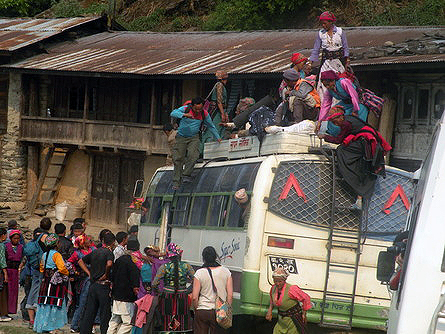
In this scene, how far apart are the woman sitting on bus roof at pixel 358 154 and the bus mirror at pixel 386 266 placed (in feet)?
10.2

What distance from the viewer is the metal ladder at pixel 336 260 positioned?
36.7 feet

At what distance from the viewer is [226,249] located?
12.4 meters

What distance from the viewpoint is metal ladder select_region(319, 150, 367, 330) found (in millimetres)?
11180

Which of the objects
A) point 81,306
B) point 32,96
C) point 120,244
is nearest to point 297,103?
point 120,244

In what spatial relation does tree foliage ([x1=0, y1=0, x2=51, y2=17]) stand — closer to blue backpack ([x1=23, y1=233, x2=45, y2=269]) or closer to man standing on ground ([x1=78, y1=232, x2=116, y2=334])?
blue backpack ([x1=23, y1=233, x2=45, y2=269])

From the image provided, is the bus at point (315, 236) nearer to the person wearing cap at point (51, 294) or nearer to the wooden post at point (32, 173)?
the person wearing cap at point (51, 294)

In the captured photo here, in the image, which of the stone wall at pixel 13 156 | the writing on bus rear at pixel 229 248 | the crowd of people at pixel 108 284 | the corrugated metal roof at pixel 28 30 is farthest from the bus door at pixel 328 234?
the stone wall at pixel 13 156

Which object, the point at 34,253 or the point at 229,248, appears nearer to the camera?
the point at 229,248

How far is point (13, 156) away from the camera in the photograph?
3281 cm

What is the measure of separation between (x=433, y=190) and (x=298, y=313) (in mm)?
4835

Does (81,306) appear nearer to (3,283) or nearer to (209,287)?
(3,283)

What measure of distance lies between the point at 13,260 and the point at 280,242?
19.3 feet

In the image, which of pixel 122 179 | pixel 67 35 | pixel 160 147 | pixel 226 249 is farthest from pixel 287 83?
pixel 67 35

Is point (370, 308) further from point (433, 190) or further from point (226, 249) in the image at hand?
point (433, 190)
